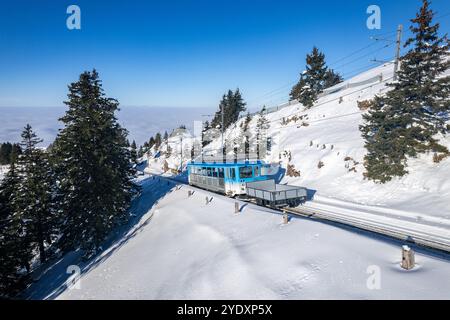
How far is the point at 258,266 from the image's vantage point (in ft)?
33.9

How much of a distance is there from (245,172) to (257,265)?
1337cm

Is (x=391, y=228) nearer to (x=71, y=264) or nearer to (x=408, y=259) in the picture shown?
(x=408, y=259)

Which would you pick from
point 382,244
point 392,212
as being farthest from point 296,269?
point 392,212

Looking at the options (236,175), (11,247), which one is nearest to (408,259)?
(236,175)

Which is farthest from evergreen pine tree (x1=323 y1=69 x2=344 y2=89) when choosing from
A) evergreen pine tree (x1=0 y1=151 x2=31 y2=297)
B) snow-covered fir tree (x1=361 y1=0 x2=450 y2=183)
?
evergreen pine tree (x1=0 y1=151 x2=31 y2=297)

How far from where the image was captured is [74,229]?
74.0ft

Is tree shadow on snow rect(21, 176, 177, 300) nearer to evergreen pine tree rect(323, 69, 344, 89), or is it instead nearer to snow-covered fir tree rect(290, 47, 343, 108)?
snow-covered fir tree rect(290, 47, 343, 108)

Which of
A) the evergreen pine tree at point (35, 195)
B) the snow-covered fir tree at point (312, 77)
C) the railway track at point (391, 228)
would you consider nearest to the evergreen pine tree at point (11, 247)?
the evergreen pine tree at point (35, 195)

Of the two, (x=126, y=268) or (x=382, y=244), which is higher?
(x=382, y=244)

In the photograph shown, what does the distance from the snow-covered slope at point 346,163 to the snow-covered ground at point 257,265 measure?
29.6 feet

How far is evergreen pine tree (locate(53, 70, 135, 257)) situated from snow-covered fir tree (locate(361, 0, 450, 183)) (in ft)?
75.4

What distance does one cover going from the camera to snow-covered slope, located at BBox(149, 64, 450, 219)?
63.6 feet
